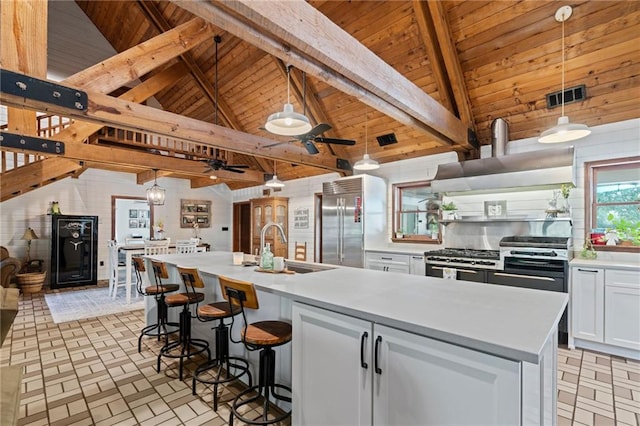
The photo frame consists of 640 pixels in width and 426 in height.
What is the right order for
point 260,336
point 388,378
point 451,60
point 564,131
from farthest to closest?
point 451,60 → point 564,131 → point 260,336 → point 388,378

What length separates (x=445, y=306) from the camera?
1.59 metres

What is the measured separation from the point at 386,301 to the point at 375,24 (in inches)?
150

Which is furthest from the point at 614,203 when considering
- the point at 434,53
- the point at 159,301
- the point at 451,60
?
the point at 159,301

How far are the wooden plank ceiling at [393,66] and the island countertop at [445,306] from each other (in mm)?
1593

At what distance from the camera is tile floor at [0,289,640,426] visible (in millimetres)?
2295

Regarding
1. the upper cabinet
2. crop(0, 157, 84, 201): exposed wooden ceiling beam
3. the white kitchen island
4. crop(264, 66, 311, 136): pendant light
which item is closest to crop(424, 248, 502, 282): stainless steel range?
the white kitchen island

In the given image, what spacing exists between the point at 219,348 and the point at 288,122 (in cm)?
201

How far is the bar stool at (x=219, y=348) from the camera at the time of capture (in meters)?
2.41

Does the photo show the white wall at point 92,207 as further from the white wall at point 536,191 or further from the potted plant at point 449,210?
the potted plant at point 449,210

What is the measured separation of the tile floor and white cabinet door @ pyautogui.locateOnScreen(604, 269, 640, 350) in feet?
0.74

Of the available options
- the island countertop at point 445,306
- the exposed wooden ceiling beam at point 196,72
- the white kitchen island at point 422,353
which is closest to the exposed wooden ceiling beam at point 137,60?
the exposed wooden ceiling beam at point 196,72

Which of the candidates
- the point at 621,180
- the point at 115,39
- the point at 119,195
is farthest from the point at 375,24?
the point at 119,195

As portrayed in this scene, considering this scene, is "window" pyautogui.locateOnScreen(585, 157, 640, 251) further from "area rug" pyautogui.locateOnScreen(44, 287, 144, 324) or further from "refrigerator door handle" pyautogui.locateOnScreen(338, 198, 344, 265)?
"area rug" pyautogui.locateOnScreen(44, 287, 144, 324)

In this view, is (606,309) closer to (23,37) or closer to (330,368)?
(330,368)
